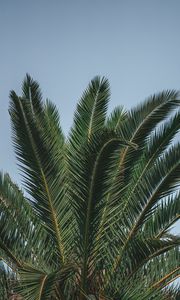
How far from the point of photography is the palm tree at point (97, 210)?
8094mm

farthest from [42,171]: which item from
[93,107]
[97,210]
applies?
[93,107]

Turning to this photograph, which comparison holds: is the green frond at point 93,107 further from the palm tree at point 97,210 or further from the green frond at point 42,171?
the green frond at point 42,171

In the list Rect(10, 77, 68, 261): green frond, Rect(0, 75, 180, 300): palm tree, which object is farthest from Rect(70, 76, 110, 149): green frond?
Rect(10, 77, 68, 261): green frond

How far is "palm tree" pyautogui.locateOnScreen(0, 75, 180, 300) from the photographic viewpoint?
8.09 m

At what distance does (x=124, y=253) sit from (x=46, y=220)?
4.16 ft

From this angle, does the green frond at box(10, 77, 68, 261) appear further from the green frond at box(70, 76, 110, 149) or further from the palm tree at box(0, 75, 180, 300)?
the green frond at box(70, 76, 110, 149)

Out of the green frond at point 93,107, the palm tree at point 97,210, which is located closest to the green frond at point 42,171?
the palm tree at point 97,210

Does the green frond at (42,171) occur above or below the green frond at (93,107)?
below

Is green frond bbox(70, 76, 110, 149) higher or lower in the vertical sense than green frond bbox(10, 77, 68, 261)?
higher

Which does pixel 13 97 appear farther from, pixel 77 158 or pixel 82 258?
pixel 82 258

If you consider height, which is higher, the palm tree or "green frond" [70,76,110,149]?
"green frond" [70,76,110,149]

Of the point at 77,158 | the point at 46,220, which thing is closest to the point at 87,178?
the point at 77,158

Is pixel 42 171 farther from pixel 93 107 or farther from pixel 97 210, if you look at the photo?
pixel 93 107

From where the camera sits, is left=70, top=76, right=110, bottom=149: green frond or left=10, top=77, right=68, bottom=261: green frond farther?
left=70, top=76, right=110, bottom=149: green frond
